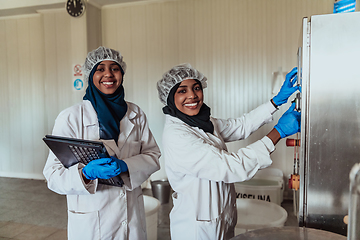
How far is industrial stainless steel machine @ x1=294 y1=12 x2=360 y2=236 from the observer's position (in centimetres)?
114

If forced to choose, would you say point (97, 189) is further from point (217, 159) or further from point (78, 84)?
point (78, 84)

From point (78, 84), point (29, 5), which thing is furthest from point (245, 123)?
point (29, 5)

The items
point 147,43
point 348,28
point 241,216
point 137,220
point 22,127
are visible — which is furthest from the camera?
point 22,127

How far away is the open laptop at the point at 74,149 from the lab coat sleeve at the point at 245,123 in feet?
2.41

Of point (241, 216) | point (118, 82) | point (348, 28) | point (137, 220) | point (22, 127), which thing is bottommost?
point (241, 216)

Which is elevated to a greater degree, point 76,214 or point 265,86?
point 265,86

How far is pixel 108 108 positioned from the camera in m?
1.57

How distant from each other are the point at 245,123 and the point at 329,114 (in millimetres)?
651

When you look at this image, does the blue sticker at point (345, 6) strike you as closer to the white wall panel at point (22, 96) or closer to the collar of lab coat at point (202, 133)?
the collar of lab coat at point (202, 133)

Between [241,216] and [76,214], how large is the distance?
1465 millimetres

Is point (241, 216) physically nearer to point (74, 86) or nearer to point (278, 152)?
point (278, 152)

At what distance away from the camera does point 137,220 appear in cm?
157

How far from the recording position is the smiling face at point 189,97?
4.98 ft

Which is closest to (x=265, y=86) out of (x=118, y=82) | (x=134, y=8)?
(x=134, y=8)
